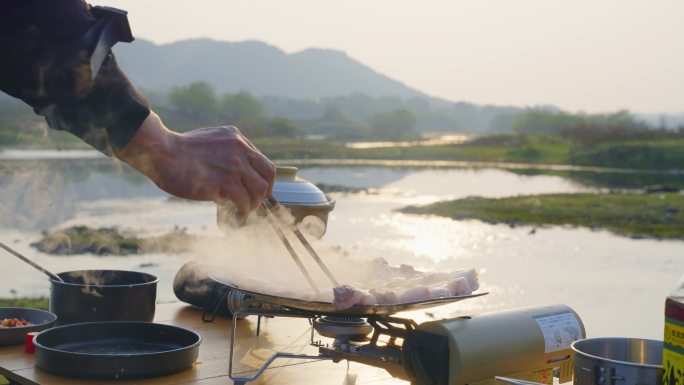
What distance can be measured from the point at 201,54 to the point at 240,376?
249ft

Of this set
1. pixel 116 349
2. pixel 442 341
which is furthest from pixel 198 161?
pixel 116 349

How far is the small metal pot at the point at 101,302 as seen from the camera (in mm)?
3006

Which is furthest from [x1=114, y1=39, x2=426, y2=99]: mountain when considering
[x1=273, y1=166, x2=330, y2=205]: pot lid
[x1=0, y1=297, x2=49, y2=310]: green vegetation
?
[x1=273, y1=166, x2=330, y2=205]: pot lid

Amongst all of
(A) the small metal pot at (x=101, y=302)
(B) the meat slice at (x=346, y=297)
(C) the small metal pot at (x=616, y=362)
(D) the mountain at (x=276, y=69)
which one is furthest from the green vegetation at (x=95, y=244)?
(D) the mountain at (x=276, y=69)

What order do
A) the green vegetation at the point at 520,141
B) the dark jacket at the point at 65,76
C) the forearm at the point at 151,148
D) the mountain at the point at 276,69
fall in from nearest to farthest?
the dark jacket at the point at 65,76 → the forearm at the point at 151,148 → the green vegetation at the point at 520,141 → the mountain at the point at 276,69

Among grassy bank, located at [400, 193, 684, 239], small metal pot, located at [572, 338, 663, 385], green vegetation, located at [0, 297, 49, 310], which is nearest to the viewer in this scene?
small metal pot, located at [572, 338, 663, 385]

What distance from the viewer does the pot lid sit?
10.7 feet

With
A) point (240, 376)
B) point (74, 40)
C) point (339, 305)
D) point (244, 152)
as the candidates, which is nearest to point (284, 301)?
point (339, 305)

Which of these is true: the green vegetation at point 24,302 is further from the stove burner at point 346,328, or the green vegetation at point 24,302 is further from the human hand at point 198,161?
the human hand at point 198,161

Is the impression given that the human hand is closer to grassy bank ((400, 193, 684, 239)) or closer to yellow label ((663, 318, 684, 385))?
yellow label ((663, 318, 684, 385))

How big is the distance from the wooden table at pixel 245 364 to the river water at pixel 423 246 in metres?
0.34

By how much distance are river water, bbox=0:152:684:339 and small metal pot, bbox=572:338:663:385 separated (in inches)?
42.8

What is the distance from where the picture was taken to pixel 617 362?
183cm

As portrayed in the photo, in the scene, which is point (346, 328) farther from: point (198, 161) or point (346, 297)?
point (198, 161)
